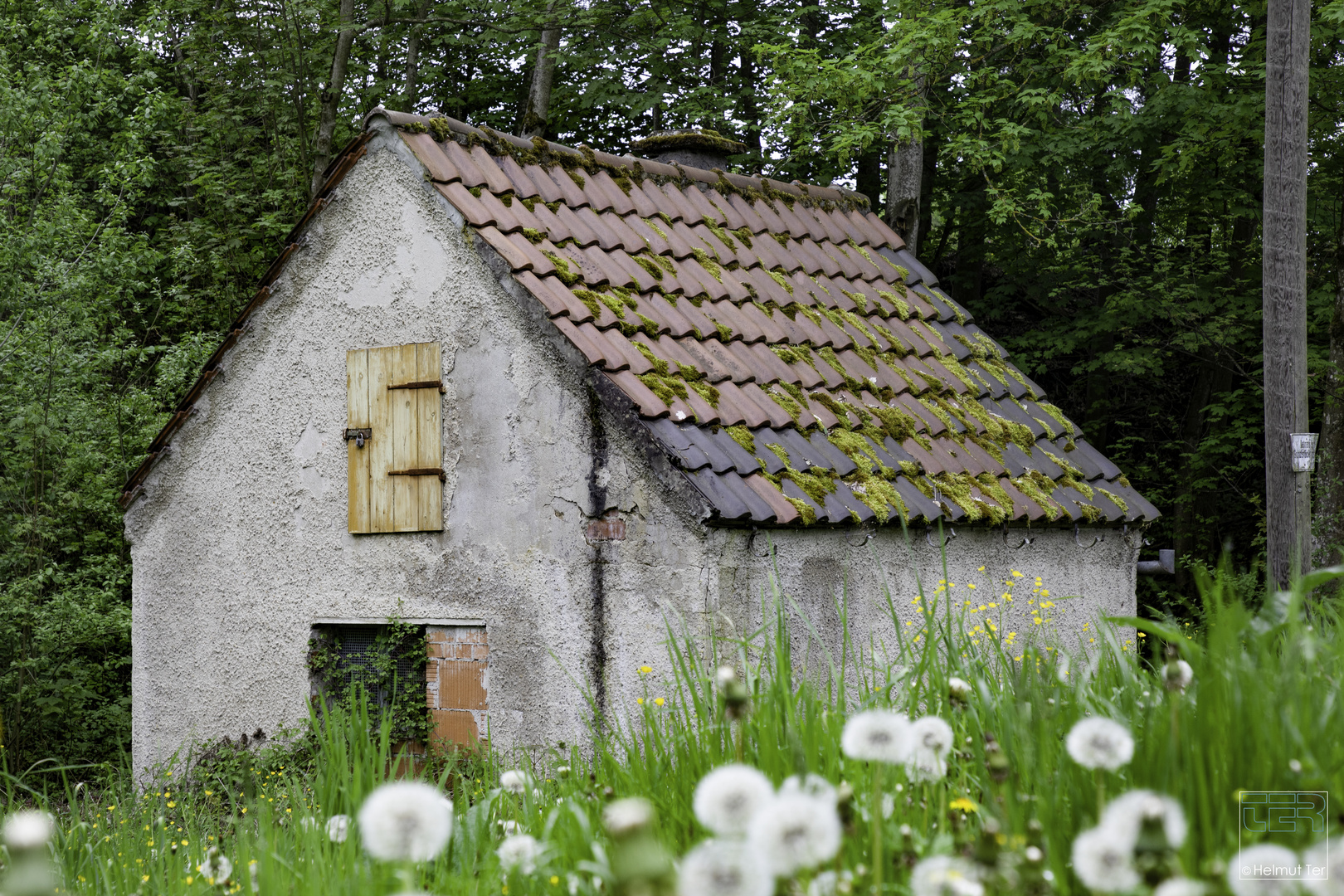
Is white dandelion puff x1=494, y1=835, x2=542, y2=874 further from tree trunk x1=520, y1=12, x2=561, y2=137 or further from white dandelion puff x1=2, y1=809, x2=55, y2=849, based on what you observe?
tree trunk x1=520, y1=12, x2=561, y2=137

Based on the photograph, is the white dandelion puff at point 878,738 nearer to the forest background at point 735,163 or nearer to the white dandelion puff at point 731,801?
the white dandelion puff at point 731,801

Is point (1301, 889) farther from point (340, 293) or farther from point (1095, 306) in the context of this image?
point (1095, 306)

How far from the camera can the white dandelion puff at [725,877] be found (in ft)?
3.78

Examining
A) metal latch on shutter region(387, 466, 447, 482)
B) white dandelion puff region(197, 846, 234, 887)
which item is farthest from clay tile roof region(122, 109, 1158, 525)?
white dandelion puff region(197, 846, 234, 887)

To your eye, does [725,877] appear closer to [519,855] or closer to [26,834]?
[26,834]

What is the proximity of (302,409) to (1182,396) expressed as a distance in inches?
626

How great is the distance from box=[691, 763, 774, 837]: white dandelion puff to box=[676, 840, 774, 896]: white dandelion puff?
10 centimetres

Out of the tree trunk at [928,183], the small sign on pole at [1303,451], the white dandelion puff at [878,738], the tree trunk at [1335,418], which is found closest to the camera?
the white dandelion puff at [878,738]

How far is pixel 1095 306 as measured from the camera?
58.5 ft

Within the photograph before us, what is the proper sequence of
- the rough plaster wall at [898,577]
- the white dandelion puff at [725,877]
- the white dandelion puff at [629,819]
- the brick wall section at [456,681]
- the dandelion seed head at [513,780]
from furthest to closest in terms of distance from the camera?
1. the brick wall section at [456,681]
2. the rough plaster wall at [898,577]
3. the dandelion seed head at [513,780]
4. the white dandelion puff at [725,877]
5. the white dandelion puff at [629,819]

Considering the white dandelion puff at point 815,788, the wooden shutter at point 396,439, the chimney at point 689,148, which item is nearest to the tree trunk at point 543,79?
the chimney at point 689,148

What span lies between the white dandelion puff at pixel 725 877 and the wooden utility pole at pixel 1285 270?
8.35 m

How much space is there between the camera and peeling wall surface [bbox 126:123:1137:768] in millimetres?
6730

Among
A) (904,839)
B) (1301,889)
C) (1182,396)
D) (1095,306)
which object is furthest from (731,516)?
(1182,396)
